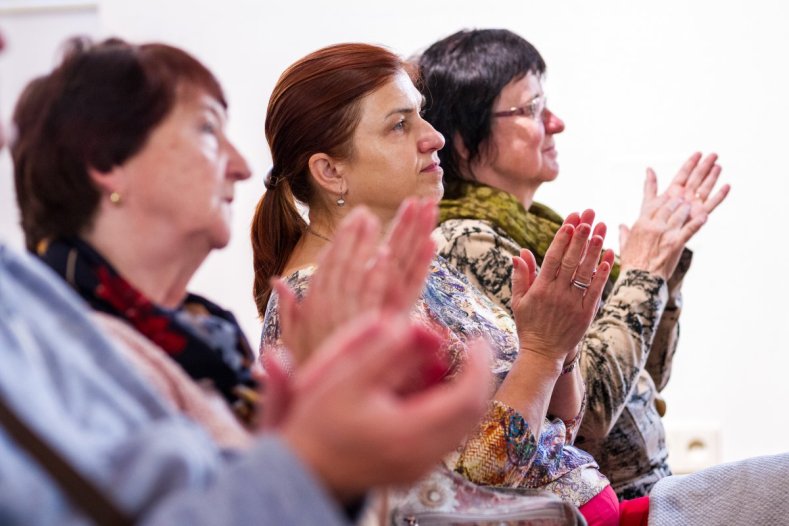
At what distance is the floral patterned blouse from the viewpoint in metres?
1.38

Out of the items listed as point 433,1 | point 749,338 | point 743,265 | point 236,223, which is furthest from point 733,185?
point 236,223

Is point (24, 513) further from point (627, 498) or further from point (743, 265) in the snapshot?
point (743, 265)

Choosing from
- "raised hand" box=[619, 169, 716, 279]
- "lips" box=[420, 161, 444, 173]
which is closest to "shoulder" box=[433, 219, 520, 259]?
"lips" box=[420, 161, 444, 173]

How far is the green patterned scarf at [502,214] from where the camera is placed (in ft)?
6.40

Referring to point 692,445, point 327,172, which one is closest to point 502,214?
point 327,172

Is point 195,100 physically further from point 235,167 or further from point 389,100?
point 389,100

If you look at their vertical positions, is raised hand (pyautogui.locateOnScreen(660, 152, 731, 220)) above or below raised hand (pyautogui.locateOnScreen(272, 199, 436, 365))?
below

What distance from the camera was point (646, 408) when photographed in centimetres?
198

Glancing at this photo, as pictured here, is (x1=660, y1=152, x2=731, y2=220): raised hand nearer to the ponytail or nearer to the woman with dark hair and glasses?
the woman with dark hair and glasses

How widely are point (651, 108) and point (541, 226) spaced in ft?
3.64

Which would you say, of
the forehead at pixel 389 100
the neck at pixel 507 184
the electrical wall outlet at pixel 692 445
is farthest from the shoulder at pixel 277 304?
the electrical wall outlet at pixel 692 445

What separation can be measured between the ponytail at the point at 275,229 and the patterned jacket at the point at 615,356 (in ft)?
0.90

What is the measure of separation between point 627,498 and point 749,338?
125 cm

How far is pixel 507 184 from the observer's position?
2141 millimetres
